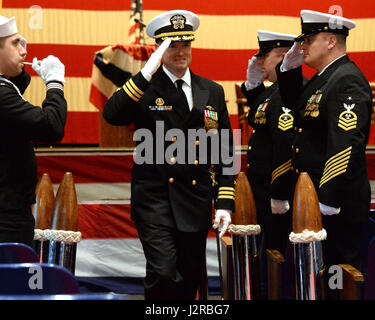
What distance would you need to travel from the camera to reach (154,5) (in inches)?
281

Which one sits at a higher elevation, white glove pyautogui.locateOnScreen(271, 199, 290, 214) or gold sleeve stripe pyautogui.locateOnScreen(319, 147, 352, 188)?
gold sleeve stripe pyautogui.locateOnScreen(319, 147, 352, 188)

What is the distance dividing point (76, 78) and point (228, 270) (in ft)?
16.0

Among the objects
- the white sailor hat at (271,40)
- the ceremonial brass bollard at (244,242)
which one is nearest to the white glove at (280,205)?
the ceremonial brass bollard at (244,242)

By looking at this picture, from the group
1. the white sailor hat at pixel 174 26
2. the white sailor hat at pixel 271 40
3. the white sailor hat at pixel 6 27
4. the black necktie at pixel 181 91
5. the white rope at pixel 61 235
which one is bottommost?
the white rope at pixel 61 235

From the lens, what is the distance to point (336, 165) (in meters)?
2.38

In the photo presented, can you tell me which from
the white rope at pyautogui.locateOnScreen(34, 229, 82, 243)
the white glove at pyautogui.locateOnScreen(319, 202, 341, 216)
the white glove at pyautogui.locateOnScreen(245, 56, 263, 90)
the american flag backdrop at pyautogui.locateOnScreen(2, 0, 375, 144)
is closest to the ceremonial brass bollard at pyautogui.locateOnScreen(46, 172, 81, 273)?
the white rope at pyautogui.locateOnScreen(34, 229, 82, 243)

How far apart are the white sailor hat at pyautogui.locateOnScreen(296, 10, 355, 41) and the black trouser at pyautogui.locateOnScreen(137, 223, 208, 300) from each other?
1.05 meters

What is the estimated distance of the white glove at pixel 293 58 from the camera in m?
2.82

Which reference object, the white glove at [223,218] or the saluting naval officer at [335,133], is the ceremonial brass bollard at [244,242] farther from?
the saluting naval officer at [335,133]

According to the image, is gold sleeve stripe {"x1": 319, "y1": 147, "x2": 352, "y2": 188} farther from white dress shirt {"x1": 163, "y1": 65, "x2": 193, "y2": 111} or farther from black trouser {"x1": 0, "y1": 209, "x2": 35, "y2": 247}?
black trouser {"x1": 0, "y1": 209, "x2": 35, "y2": 247}

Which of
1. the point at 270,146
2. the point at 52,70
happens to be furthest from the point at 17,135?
the point at 270,146

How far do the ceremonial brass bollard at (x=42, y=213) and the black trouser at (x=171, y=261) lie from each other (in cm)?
38

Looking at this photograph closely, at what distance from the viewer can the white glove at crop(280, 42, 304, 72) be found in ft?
9.24
